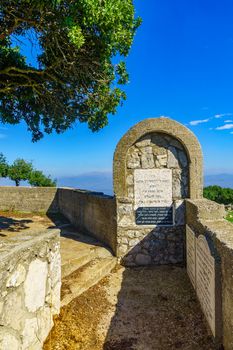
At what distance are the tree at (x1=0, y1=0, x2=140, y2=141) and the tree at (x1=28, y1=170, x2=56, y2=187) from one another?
1255 centimetres

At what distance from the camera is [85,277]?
580 centimetres

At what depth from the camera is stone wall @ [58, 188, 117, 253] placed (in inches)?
299

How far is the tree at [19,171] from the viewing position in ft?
69.6

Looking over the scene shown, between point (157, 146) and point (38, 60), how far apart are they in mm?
4028

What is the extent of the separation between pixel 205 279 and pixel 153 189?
321 centimetres

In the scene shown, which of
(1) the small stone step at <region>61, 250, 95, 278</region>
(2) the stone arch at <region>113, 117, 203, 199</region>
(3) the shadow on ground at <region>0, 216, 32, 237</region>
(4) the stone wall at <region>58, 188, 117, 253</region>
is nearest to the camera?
(1) the small stone step at <region>61, 250, 95, 278</region>

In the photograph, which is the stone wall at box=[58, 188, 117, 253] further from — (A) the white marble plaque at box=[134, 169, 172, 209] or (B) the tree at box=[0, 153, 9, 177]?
(B) the tree at box=[0, 153, 9, 177]

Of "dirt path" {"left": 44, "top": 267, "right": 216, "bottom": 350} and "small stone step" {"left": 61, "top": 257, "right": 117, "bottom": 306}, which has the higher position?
"small stone step" {"left": 61, "top": 257, "right": 117, "bottom": 306}

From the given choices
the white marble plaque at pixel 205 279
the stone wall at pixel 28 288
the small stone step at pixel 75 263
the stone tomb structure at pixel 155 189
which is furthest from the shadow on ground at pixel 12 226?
the white marble plaque at pixel 205 279

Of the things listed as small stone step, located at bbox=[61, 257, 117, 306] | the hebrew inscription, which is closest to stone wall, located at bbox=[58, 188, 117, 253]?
small stone step, located at bbox=[61, 257, 117, 306]

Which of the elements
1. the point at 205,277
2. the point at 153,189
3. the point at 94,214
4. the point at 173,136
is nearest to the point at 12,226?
the point at 94,214

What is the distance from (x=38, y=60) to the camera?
25.7ft

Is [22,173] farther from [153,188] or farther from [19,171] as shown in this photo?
[153,188]

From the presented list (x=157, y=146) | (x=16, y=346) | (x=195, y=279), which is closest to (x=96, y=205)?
(x=157, y=146)
